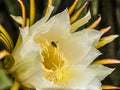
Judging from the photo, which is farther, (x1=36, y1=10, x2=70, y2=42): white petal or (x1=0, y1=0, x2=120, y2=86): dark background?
(x1=0, y1=0, x2=120, y2=86): dark background

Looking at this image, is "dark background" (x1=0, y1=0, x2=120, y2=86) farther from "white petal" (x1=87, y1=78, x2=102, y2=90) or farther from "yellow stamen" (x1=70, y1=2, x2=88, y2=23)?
"white petal" (x1=87, y1=78, x2=102, y2=90)

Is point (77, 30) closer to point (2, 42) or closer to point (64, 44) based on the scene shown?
point (64, 44)

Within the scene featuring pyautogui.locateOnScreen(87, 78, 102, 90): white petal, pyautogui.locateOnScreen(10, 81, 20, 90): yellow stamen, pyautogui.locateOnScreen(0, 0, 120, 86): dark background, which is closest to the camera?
pyautogui.locateOnScreen(10, 81, 20, 90): yellow stamen

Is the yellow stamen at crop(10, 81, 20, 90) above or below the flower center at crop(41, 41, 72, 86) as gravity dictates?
below

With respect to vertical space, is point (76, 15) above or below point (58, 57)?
above

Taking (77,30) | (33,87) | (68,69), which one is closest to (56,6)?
(77,30)

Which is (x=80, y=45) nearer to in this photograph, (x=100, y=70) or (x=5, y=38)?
(x=100, y=70)

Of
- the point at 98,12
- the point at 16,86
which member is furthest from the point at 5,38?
the point at 98,12

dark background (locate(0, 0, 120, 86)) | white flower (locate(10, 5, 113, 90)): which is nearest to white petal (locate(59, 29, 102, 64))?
white flower (locate(10, 5, 113, 90))
